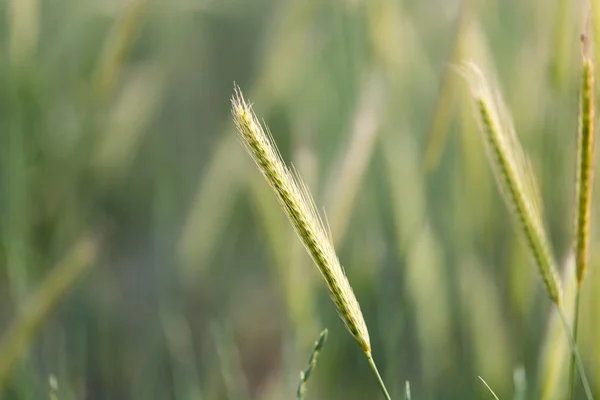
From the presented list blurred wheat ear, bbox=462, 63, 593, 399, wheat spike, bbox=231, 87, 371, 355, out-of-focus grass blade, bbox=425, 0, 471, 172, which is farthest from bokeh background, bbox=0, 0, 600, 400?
wheat spike, bbox=231, 87, 371, 355

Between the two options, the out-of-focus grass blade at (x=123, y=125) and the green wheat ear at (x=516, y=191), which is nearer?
the green wheat ear at (x=516, y=191)

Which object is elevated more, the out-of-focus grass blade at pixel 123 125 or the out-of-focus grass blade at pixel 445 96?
the out-of-focus grass blade at pixel 445 96

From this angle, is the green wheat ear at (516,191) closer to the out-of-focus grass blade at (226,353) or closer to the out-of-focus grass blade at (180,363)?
the out-of-focus grass blade at (226,353)

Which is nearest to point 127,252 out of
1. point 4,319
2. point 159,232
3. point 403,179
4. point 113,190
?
point 113,190

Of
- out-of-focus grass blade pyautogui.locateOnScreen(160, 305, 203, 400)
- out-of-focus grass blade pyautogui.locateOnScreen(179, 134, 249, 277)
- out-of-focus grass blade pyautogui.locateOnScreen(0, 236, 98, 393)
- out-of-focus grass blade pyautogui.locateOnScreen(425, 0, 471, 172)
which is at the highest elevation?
out-of-focus grass blade pyautogui.locateOnScreen(425, 0, 471, 172)

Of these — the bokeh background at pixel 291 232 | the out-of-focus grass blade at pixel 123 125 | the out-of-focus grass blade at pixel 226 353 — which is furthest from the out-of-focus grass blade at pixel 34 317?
the out-of-focus grass blade at pixel 123 125

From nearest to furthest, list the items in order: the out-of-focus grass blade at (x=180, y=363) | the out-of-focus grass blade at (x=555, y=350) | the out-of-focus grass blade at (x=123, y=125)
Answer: the out-of-focus grass blade at (x=555, y=350) → the out-of-focus grass blade at (x=180, y=363) → the out-of-focus grass blade at (x=123, y=125)

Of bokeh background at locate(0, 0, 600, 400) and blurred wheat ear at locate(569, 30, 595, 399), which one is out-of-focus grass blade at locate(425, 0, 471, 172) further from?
blurred wheat ear at locate(569, 30, 595, 399)

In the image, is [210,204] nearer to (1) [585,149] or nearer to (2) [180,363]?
(2) [180,363]

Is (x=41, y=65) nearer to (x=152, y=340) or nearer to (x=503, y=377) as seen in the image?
(x=152, y=340)
